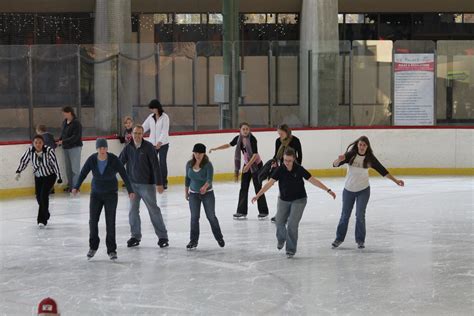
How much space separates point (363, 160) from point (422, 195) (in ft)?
21.3

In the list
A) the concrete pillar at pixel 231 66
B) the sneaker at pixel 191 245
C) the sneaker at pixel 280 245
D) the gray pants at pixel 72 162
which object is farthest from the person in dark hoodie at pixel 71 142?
the sneaker at pixel 280 245

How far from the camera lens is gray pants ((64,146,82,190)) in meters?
18.9

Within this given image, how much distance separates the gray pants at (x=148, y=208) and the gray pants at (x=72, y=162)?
5.84 m

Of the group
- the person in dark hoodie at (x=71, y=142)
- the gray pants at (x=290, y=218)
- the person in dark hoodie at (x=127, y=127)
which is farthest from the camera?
the person in dark hoodie at (x=127, y=127)

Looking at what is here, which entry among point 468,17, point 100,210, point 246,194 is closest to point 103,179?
point 100,210

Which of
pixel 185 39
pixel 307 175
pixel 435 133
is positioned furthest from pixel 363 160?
pixel 185 39

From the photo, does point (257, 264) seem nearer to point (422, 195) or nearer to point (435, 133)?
point (422, 195)

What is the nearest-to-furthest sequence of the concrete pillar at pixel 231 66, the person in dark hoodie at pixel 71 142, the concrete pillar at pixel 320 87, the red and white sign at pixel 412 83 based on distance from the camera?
the person in dark hoodie at pixel 71 142 < the concrete pillar at pixel 231 66 < the red and white sign at pixel 412 83 < the concrete pillar at pixel 320 87

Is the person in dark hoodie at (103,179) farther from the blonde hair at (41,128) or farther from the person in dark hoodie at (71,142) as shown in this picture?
the person in dark hoodie at (71,142)

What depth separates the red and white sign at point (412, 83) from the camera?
917 inches

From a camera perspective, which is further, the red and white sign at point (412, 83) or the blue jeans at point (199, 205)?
the red and white sign at point (412, 83)

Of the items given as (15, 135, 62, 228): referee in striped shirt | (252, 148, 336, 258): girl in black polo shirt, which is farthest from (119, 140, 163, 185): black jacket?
(15, 135, 62, 228): referee in striped shirt

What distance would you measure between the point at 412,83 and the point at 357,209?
10.9 metres

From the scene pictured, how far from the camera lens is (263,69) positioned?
76.7 feet
